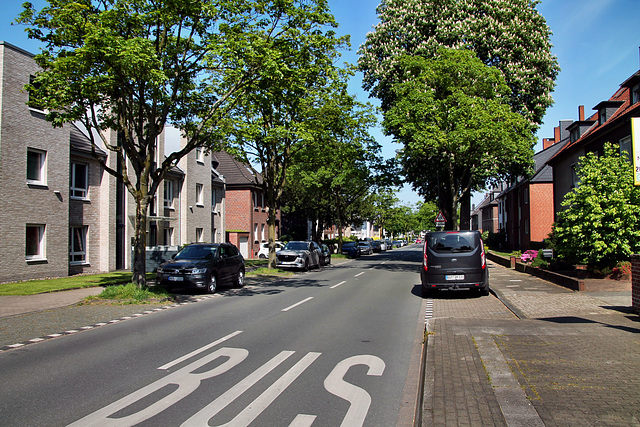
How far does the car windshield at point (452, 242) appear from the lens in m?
13.7

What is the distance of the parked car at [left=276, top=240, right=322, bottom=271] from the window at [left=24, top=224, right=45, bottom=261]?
35.7 ft

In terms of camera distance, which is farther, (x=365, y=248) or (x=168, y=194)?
(x=365, y=248)

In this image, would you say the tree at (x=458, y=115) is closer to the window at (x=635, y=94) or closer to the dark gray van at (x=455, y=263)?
the window at (x=635, y=94)

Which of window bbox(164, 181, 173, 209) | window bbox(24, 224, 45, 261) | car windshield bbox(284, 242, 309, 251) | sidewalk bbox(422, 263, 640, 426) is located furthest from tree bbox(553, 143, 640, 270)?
window bbox(164, 181, 173, 209)

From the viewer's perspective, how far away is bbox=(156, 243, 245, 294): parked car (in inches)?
590

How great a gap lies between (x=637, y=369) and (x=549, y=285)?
1084 cm

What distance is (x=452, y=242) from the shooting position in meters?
13.8

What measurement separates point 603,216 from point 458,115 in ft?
27.6

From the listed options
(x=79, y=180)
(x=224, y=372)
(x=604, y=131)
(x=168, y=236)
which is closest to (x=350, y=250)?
(x=168, y=236)

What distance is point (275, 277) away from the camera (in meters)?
22.1

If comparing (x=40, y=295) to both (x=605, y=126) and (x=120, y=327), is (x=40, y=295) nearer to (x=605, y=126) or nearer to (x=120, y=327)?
(x=120, y=327)

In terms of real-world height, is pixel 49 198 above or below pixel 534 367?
above

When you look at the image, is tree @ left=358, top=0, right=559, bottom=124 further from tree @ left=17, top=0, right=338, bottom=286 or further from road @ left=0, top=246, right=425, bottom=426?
road @ left=0, top=246, right=425, bottom=426

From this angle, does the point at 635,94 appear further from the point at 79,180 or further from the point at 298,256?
the point at 79,180
